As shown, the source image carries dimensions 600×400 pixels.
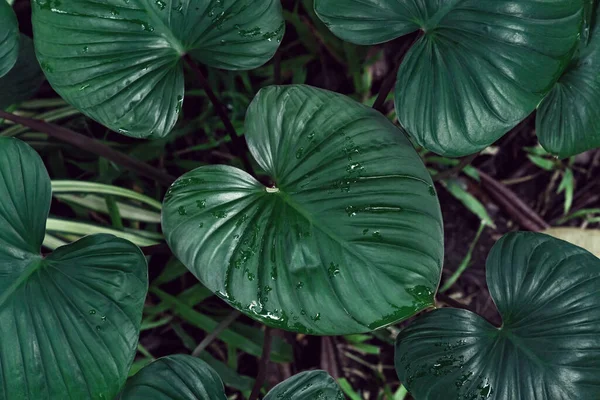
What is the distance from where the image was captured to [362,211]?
2.01 feet

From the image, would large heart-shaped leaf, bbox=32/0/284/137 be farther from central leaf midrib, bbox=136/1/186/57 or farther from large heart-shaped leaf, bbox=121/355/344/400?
large heart-shaped leaf, bbox=121/355/344/400

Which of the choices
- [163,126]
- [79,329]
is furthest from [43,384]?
[163,126]

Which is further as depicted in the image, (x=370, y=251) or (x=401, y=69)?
(x=401, y=69)

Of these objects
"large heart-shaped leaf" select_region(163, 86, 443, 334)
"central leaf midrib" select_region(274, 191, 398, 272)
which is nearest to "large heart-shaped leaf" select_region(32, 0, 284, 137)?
"large heart-shaped leaf" select_region(163, 86, 443, 334)

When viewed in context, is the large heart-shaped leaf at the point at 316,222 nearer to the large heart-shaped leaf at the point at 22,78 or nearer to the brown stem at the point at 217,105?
the brown stem at the point at 217,105

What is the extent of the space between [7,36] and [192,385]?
52 centimetres

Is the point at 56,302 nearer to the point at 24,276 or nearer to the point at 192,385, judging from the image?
the point at 24,276

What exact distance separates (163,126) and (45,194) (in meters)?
0.17

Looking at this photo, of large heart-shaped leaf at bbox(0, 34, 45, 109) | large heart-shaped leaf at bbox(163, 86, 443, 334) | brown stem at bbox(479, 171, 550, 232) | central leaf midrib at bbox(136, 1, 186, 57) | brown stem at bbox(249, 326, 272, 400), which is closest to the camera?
large heart-shaped leaf at bbox(163, 86, 443, 334)

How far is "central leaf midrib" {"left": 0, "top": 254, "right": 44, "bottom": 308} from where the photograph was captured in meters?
0.65

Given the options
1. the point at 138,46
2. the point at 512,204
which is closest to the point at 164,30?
the point at 138,46

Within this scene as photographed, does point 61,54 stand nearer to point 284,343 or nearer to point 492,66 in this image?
point 492,66

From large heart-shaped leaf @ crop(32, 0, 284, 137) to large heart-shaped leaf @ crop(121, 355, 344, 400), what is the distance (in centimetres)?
30

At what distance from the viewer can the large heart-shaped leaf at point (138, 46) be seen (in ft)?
2.24
